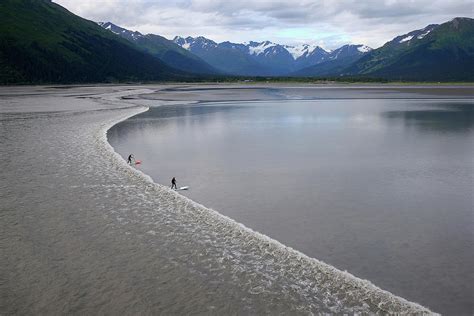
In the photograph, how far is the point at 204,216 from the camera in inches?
706

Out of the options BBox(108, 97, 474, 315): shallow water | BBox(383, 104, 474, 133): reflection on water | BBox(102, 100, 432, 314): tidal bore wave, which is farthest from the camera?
BBox(383, 104, 474, 133): reflection on water

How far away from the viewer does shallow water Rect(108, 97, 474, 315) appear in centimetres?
1352

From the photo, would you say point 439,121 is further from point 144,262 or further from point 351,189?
point 144,262

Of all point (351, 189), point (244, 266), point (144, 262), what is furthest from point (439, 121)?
point (144, 262)

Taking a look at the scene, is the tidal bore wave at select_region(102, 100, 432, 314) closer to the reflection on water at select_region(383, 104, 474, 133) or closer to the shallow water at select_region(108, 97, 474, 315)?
the shallow water at select_region(108, 97, 474, 315)

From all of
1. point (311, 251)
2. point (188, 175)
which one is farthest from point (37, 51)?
point (311, 251)

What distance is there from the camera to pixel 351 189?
21922 millimetres

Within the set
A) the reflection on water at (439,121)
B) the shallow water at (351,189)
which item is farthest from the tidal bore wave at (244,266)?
the reflection on water at (439,121)

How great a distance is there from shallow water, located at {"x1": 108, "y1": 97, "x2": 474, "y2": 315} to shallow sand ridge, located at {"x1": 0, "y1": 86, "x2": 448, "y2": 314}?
4.16 ft

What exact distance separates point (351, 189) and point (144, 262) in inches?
487

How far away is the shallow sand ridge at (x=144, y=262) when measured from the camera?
11.3 meters

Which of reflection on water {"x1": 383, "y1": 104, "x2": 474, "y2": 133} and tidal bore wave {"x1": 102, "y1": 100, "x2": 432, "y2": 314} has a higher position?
reflection on water {"x1": 383, "y1": 104, "x2": 474, "y2": 133}

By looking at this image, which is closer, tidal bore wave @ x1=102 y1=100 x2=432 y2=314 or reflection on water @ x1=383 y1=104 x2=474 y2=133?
tidal bore wave @ x1=102 y1=100 x2=432 y2=314

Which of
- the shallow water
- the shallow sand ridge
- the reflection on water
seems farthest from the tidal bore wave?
the reflection on water
